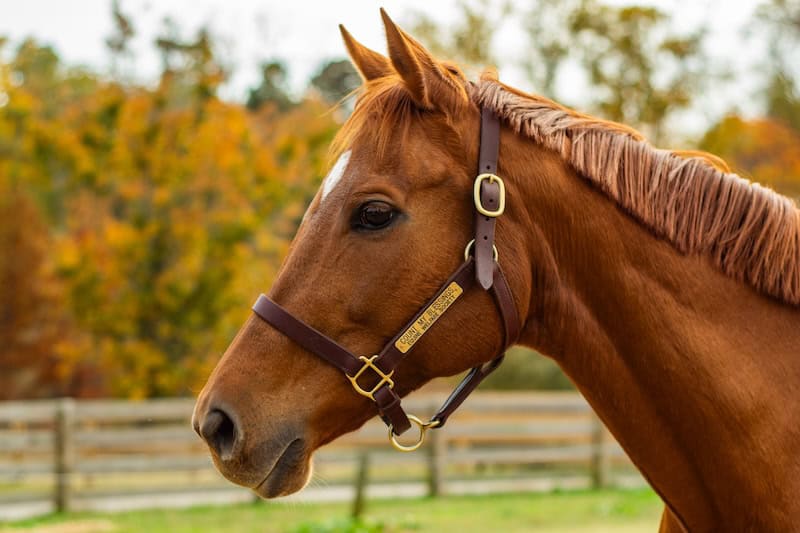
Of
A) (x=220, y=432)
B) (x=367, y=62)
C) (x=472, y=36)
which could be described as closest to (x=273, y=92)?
(x=472, y=36)

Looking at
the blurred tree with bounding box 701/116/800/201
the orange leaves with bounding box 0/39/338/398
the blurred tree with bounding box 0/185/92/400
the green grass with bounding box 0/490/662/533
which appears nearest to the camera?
the green grass with bounding box 0/490/662/533

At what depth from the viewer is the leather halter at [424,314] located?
2.48 metres

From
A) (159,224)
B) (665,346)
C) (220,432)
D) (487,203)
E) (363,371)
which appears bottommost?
(159,224)

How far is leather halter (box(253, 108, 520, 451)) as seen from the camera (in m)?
2.48

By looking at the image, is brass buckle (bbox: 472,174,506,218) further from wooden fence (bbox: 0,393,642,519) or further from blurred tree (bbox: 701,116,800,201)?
blurred tree (bbox: 701,116,800,201)

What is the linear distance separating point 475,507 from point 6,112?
14317 millimetres

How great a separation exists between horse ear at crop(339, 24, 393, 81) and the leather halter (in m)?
0.51

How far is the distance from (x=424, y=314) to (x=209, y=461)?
885 cm

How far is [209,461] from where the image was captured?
1077 centimetres

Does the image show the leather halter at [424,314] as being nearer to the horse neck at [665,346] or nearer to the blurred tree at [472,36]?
the horse neck at [665,346]

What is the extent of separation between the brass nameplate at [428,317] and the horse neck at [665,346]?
21cm

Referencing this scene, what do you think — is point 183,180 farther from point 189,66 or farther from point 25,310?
point 25,310

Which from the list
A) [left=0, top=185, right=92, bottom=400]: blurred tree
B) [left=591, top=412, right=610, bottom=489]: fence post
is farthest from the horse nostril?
[left=0, top=185, right=92, bottom=400]: blurred tree

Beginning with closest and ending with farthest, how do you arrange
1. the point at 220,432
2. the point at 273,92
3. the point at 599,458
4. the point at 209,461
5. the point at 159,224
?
1. the point at 220,432
2. the point at 209,461
3. the point at 599,458
4. the point at 159,224
5. the point at 273,92
